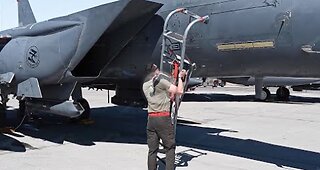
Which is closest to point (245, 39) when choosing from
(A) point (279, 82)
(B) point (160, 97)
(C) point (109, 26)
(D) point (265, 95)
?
(B) point (160, 97)

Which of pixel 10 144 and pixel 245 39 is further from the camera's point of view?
pixel 10 144

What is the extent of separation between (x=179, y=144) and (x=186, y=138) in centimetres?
64

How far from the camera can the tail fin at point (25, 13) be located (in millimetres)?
12730

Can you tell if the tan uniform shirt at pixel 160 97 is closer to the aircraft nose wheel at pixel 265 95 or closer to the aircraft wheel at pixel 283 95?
the aircraft nose wheel at pixel 265 95

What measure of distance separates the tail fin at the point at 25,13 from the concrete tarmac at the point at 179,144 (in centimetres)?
367

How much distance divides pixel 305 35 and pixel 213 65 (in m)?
1.50

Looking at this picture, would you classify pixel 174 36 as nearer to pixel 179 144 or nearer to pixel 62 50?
pixel 62 50

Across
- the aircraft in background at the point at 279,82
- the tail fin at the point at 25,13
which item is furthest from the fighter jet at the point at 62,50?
the aircraft in background at the point at 279,82

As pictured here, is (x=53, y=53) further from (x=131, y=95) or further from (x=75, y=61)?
(x=131, y=95)

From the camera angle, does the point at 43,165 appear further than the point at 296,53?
Yes

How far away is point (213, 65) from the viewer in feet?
18.9

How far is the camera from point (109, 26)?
6383mm

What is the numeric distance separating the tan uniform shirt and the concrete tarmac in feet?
3.68

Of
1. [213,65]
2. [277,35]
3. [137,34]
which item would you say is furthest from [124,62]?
[277,35]
